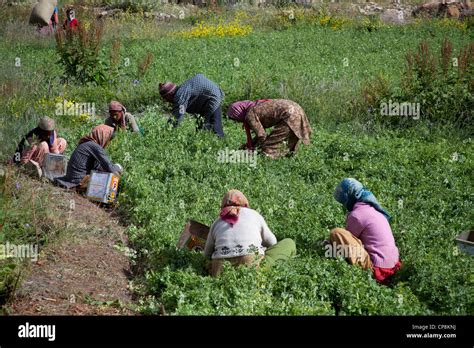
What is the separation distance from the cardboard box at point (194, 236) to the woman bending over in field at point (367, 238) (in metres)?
1.45

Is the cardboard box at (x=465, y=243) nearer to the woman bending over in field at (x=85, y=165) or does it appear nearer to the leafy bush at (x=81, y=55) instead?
the woman bending over in field at (x=85, y=165)

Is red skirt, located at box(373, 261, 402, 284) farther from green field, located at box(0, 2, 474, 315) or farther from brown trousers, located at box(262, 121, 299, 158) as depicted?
brown trousers, located at box(262, 121, 299, 158)

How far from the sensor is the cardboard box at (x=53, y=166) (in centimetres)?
1167

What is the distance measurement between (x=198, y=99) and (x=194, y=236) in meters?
5.21

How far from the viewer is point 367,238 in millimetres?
8438

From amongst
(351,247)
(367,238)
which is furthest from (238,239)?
(367,238)

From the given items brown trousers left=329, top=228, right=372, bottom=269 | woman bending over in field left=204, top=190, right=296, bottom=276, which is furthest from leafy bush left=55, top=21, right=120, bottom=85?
brown trousers left=329, top=228, right=372, bottom=269

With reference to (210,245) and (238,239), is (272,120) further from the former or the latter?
(238,239)

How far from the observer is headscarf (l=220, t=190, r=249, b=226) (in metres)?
8.05

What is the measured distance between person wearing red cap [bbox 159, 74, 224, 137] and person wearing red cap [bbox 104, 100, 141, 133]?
0.73 meters

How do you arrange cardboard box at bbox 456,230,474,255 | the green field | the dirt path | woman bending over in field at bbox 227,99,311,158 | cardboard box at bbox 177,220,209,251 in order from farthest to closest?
woman bending over in field at bbox 227,99,311,158, cardboard box at bbox 177,220,209,251, cardboard box at bbox 456,230,474,255, the green field, the dirt path

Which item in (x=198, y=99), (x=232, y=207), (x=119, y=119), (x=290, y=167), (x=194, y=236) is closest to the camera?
(x=232, y=207)

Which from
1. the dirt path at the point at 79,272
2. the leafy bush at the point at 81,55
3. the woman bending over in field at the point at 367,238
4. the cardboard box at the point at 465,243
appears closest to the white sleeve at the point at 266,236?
the woman bending over in field at the point at 367,238
